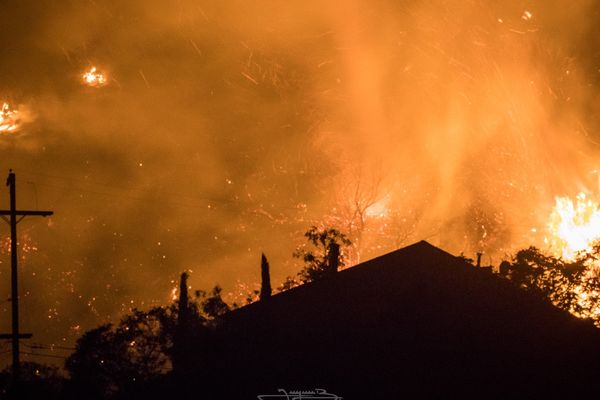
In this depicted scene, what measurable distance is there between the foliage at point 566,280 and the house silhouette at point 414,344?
10.8m

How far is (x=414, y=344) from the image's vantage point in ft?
78.1

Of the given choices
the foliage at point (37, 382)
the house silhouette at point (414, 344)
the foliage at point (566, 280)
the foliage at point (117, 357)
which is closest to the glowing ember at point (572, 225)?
the foliage at point (566, 280)

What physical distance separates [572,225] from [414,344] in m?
34.3

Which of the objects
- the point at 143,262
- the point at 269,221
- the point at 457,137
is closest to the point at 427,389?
the point at 457,137

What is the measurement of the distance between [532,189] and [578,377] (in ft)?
127

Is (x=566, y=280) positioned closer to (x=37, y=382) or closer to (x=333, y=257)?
(x=333, y=257)

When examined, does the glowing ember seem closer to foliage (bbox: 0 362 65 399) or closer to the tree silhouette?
the tree silhouette

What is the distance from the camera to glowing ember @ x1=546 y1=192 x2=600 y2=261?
52.1 meters

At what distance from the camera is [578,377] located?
23.0 meters

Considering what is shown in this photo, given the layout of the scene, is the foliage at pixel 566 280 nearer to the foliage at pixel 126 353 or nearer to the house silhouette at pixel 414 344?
the house silhouette at pixel 414 344

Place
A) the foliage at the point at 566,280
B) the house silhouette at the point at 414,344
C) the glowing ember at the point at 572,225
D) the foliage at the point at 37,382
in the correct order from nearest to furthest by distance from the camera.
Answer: the house silhouette at the point at 414,344, the foliage at the point at 37,382, the foliage at the point at 566,280, the glowing ember at the point at 572,225

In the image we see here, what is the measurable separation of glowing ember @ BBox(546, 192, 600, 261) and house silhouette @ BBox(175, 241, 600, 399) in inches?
1072

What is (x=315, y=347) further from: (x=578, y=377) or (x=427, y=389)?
(x=578, y=377)

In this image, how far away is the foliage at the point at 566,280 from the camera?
3594 cm
